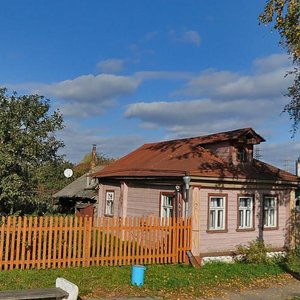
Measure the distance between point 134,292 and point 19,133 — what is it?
6.43 meters

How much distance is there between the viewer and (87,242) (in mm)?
12109

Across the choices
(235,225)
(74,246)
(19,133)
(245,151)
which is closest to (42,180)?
(19,133)

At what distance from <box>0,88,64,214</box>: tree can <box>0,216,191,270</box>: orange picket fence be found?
1254mm

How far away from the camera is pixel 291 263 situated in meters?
14.9

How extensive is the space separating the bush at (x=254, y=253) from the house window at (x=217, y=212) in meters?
1.11

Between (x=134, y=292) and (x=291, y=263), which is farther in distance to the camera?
(x=291, y=263)

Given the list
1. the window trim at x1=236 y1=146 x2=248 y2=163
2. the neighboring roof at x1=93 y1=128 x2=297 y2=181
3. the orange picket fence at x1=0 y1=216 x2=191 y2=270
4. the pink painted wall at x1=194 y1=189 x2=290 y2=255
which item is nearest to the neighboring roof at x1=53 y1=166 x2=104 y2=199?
the neighboring roof at x1=93 y1=128 x2=297 y2=181

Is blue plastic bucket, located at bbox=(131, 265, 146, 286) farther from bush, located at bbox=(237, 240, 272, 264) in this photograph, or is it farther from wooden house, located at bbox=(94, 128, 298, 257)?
bush, located at bbox=(237, 240, 272, 264)

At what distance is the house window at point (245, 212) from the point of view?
633 inches

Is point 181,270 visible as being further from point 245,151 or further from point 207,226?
point 245,151

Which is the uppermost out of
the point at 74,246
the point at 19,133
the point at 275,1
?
the point at 275,1

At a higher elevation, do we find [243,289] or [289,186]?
[289,186]

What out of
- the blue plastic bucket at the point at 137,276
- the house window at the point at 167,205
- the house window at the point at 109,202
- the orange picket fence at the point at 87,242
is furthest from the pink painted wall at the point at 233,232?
the house window at the point at 109,202

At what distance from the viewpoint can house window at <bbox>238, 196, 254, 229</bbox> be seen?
1608 centimetres
